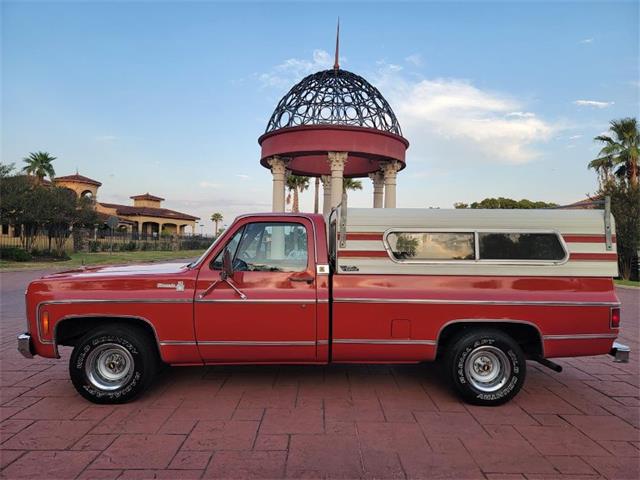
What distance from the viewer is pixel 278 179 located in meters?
17.7

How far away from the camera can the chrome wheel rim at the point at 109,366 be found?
4082 mm

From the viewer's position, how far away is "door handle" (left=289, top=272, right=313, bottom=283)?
4.12m

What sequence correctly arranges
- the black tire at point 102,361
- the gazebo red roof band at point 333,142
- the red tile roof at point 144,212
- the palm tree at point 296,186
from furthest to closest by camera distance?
the red tile roof at point 144,212 → the palm tree at point 296,186 → the gazebo red roof band at point 333,142 → the black tire at point 102,361

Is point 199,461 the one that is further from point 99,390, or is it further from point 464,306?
point 464,306

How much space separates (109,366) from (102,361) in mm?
88

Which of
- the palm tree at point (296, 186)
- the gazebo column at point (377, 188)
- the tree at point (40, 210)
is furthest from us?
the palm tree at point (296, 186)

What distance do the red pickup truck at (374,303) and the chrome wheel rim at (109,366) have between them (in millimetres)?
11

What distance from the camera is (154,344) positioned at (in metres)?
4.22

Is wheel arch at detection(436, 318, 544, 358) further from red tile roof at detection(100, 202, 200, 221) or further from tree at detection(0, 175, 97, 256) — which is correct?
red tile roof at detection(100, 202, 200, 221)

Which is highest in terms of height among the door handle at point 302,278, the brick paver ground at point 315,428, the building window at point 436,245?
the building window at point 436,245

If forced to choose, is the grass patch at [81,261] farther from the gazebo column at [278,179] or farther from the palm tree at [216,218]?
the palm tree at [216,218]

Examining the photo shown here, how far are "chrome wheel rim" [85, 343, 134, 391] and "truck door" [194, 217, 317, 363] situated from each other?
775 mm

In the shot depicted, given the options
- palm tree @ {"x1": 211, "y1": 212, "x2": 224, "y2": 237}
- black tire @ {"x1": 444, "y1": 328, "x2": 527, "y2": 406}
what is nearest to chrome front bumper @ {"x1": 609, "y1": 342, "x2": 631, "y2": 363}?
black tire @ {"x1": 444, "y1": 328, "x2": 527, "y2": 406}

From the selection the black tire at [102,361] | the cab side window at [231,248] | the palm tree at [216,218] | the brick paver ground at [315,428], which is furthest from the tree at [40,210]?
the palm tree at [216,218]
